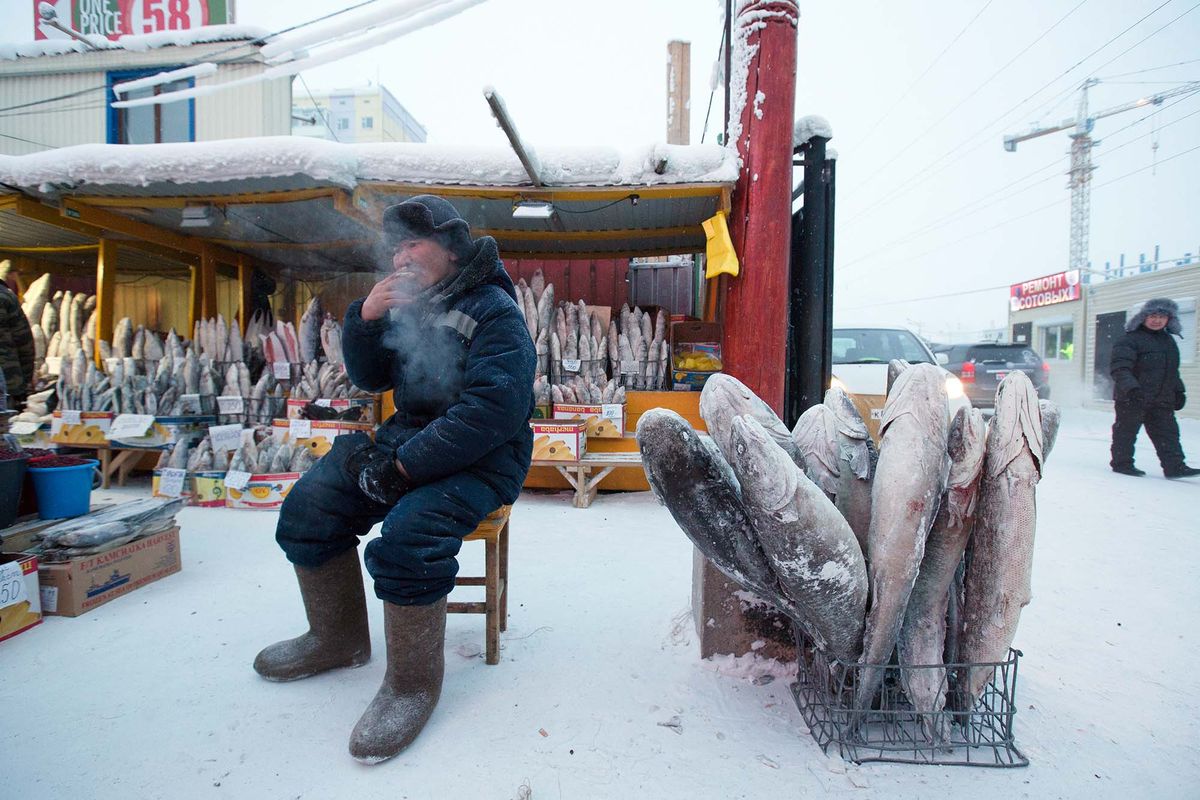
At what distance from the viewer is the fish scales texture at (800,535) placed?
51.6 inches

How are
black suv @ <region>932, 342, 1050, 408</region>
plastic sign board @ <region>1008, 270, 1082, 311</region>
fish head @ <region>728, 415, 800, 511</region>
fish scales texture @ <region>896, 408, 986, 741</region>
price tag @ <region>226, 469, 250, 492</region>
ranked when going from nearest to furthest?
fish head @ <region>728, 415, 800, 511</region> < fish scales texture @ <region>896, 408, 986, 741</region> < price tag @ <region>226, 469, 250, 492</region> < black suv @ <region>932, 342, 1050, 408</region> < plastic sign board @ <region>1008, 270, 1082, 311</region>

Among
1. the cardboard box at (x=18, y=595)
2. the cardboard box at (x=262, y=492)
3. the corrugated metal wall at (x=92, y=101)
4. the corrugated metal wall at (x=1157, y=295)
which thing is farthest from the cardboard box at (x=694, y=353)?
the corrugated metal wall at (x=1157, y=295)

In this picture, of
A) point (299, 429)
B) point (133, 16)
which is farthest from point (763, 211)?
point (133, 16)

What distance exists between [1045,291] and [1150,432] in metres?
20.6

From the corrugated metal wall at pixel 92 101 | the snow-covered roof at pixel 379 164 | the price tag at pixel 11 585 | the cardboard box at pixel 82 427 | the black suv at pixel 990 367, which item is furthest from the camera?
the black suv at pixel 990 367

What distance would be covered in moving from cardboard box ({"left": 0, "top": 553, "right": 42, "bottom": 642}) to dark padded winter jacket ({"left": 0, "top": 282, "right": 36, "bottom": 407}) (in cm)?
300

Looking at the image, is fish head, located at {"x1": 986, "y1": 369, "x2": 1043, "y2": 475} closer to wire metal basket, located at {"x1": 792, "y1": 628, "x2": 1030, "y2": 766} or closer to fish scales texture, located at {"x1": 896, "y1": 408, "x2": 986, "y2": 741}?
fish scales texture, located at {"x1": 896, "y1": 408, "x2": 986, "y2": 741}

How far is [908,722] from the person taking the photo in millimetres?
1616

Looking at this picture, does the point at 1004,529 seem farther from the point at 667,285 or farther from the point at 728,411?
the point at 667,285

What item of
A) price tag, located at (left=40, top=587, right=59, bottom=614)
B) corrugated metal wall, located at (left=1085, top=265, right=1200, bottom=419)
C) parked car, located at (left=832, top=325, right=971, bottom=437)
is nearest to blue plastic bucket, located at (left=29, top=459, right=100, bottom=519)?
price tag, located at (left=40, top=587, right=59, bottom=614)

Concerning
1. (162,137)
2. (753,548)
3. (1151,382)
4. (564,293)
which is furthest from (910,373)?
(162,137)

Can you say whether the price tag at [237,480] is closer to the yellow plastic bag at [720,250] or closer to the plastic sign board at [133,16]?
the yellow plastic bag at [720,250]

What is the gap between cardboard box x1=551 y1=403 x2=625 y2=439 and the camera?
4.56m

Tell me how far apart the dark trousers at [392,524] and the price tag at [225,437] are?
3.24m
